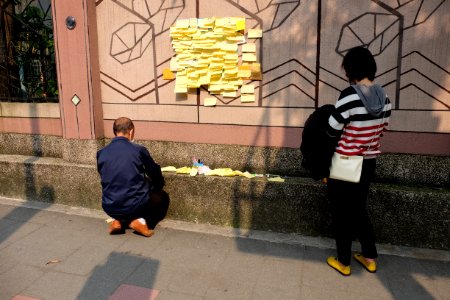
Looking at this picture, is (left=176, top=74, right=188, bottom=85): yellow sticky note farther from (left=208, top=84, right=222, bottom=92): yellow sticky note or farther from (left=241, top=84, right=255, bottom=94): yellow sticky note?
(left=241, top=84, right=255, bottom=94): yellow sticky note

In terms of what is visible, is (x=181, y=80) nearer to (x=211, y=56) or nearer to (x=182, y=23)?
(x=211, y=56)

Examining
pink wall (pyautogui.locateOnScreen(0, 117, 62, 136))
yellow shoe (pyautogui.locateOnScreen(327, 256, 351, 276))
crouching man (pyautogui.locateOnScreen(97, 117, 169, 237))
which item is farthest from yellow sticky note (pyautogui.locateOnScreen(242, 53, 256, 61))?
pink wall (pyautogui.locateOnScreen(0, 117, 62, 136))

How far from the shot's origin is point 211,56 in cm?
446

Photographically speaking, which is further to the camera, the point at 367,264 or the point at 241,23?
the point at 241,23

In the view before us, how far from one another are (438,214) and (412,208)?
0.24 m

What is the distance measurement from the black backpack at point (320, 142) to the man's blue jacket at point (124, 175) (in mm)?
1742

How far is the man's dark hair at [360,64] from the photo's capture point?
9.61 ft

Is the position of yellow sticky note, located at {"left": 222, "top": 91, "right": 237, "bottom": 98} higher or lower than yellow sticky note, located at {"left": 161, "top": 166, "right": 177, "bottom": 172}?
higher

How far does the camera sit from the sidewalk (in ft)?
9.79

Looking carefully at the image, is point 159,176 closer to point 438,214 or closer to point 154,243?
point 154,243

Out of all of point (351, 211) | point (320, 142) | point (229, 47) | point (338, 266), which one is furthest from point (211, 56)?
point (338, 266)

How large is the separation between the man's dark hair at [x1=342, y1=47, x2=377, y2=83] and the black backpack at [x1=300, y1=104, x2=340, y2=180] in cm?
33

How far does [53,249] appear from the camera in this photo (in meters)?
3.75

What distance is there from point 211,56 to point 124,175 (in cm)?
180
